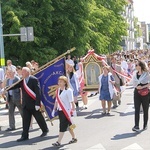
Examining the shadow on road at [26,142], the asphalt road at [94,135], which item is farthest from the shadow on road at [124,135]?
the shadow on road at [26,142]

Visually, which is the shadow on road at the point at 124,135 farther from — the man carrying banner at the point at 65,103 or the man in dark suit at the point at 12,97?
the man in dark suit at the point at 12,97

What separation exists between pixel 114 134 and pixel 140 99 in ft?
3.56

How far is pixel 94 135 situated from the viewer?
9.92m

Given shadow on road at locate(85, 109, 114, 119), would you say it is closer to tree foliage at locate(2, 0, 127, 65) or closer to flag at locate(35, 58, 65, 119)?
flag at locate(35, 58, 65, 119)

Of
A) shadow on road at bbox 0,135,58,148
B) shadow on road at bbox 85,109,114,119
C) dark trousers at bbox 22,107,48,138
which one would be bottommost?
shadow on road at bbox 0,135,58,148

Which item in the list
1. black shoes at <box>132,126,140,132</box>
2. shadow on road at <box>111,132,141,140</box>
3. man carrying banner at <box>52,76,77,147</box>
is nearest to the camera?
man carrying banner at <box>52,76,77,147</box>

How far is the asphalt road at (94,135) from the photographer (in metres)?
8.80

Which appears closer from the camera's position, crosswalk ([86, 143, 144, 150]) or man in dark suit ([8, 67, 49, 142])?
crosswalk ([86, 143, 144, 150])

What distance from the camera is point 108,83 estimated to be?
1321 cm

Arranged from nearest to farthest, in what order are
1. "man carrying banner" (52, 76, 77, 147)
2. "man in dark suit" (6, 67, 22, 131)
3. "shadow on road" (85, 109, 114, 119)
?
"man carrying banner" (52, 76, 77, 147), "man in dark suit" (6, 67, 22, 131), "shadow on road" (85, 109, 114, 119)

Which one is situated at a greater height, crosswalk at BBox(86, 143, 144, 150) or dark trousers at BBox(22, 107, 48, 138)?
dark trousers at BBox(22, 107, 48, 138)

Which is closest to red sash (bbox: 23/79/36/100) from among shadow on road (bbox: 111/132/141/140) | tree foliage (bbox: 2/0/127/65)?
shadow on road (bbox: 111/132/141/140)

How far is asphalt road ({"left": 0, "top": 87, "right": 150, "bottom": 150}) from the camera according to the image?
28.9 ft

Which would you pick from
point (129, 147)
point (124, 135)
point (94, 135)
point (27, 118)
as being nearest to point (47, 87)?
point (27, 118)
